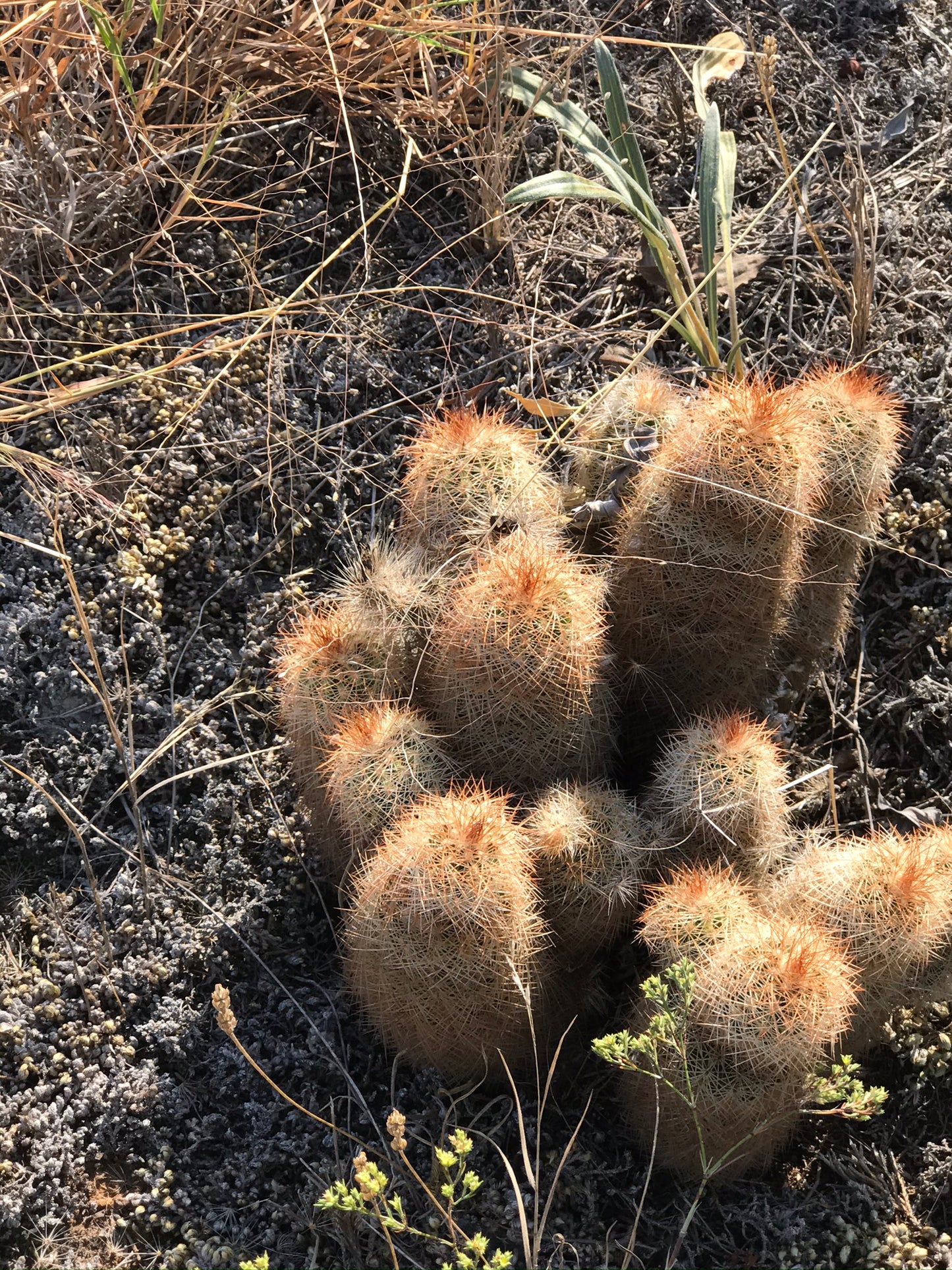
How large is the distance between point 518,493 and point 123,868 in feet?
3.68

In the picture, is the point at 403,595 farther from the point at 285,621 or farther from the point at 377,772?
the point at 285,621

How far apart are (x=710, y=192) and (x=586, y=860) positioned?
65.8 inches

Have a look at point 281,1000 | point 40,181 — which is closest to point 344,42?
point 40,181

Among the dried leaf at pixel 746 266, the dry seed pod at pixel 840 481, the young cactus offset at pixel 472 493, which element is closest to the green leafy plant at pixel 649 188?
the dried leaf at pixel 746 266

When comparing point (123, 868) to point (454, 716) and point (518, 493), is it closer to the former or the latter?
point (454, 716)

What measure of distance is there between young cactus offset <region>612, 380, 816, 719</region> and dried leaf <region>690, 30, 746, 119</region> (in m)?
1.19

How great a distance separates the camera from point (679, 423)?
2.13 m

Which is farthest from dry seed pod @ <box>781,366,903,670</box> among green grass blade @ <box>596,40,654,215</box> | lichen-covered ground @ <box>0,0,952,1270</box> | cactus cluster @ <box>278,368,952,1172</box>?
green grass blade @ <box>596,40,654,215</box>

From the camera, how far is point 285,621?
276 cm

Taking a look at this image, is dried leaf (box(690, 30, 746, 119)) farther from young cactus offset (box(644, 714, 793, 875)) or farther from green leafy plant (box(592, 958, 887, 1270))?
green leafy plant (box(592, 958, 887, 1270))

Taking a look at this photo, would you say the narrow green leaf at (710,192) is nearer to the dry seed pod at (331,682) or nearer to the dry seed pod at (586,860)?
the dry seed pod at (331,682)

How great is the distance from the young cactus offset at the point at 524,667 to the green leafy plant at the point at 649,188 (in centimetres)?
92

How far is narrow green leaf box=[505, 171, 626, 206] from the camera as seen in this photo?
9.07ft

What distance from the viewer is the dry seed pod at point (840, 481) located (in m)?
2.21
